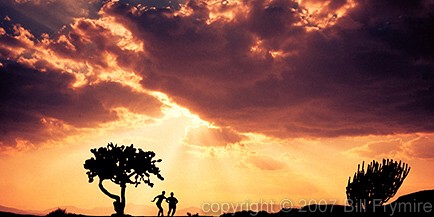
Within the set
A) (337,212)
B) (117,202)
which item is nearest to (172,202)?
(117,202)

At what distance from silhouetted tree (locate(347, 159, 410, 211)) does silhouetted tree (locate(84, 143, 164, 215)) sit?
69.0ft

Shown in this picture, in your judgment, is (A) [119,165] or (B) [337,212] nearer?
(B) [337,212]

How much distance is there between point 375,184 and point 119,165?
82.1ft

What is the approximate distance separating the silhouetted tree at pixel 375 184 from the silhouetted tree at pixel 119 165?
828 inches

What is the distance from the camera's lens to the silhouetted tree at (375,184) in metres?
39.0

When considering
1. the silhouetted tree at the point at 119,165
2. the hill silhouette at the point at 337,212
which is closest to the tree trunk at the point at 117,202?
the silhouetted tree at the point at 119,165

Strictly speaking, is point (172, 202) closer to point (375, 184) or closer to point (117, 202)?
point (117, 202)

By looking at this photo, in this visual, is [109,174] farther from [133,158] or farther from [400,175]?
[400,175]

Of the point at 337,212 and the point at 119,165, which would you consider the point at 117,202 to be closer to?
the point at 119,165

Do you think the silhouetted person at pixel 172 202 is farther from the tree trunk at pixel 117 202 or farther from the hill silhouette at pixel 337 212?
the hill silhouette at pixel 337 212

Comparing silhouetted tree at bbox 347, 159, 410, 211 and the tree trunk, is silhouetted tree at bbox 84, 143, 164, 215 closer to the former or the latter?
the tree trunk

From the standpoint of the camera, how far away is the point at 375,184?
3947 centimetres

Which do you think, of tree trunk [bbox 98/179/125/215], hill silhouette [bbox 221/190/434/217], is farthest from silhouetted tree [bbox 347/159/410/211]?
tree trunk [bbox 98/179/125/215]

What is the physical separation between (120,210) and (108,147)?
731 cm
